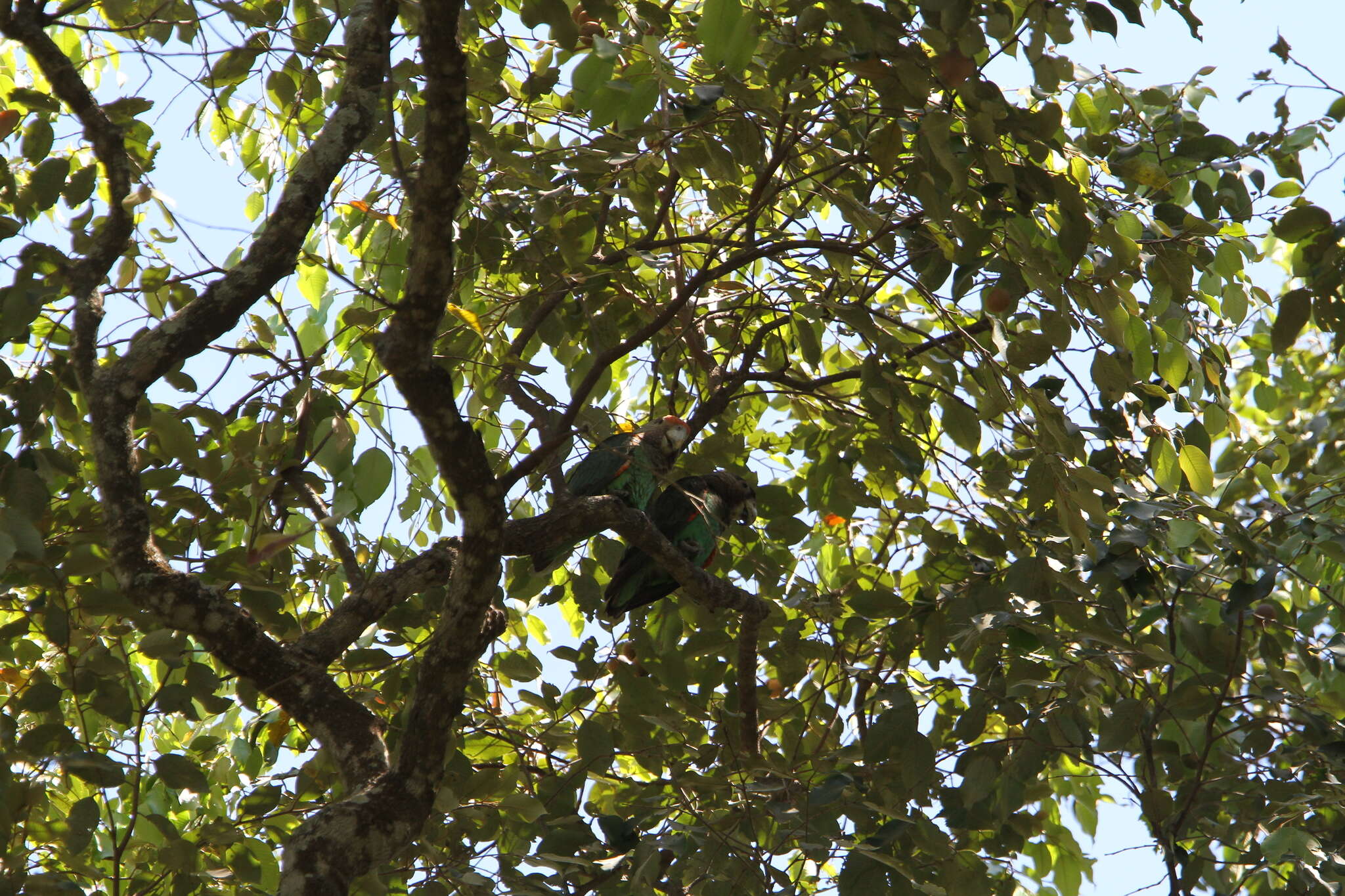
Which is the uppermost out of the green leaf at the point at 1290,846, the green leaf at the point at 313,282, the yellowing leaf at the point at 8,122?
→ the green leaf at the point at 313,282

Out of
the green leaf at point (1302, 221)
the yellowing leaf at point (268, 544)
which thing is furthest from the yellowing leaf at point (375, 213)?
the green leaf at point (1302, 221)

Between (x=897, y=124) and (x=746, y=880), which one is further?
(x=746, y=880)

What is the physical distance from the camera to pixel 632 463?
376 cm

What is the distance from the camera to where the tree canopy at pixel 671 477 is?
2.08 m

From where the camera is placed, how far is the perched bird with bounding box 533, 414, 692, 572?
365 centimetres

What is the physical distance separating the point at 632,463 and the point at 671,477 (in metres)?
1.63

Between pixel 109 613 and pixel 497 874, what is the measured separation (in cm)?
95

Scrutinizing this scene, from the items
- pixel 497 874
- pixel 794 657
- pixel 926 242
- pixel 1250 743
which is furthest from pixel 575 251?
pixel 1250 743

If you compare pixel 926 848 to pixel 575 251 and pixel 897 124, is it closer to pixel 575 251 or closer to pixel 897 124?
pixel 897 124

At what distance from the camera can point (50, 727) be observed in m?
2.21

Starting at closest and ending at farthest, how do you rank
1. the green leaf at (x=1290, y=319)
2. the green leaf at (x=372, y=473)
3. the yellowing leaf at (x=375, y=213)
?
the green leaf at (x=372, y=473), the green leaf at (x=1290, y=319), the yellowing leaf at (x=375, y=213)

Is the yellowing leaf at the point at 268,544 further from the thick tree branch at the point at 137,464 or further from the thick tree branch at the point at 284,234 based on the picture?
the thick tree branch at the point at 284,234

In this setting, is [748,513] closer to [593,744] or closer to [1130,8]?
[593,744]

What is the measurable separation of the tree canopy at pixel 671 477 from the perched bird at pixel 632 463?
0.29m
